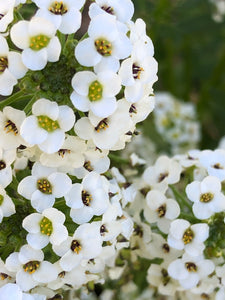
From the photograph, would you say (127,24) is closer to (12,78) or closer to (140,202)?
(12,78)

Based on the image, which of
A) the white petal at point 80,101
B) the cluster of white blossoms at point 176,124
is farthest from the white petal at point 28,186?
the cluster of white blossoms at point 176,124

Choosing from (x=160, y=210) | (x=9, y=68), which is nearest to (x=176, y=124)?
(x=160, y=210)

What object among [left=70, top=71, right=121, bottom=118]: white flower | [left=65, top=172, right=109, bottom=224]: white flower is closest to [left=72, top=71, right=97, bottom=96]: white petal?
[left=70, top=71, right=121, bottom=118]: white flower

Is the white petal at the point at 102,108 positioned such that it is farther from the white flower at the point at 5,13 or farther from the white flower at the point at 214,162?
the white flower at the point at 214,162

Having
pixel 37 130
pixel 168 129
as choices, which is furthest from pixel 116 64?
pixel 168 129

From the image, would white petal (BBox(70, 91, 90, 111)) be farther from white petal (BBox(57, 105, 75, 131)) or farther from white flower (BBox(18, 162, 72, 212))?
white flower (BBox(18, 162, 72, 212))

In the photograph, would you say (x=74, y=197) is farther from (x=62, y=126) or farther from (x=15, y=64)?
(x=15, y=64)
